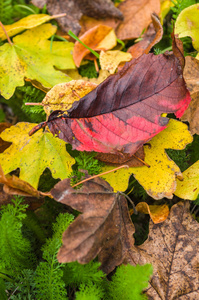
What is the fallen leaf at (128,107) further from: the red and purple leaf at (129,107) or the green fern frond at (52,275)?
the green fern frond at (52,275)

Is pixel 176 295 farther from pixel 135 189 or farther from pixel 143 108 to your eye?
pixel 143 108

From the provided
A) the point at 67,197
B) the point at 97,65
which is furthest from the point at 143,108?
the point at 97,65

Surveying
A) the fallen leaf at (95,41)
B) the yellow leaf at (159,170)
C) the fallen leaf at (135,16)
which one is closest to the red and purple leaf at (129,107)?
the yellow leaf at (159,170)

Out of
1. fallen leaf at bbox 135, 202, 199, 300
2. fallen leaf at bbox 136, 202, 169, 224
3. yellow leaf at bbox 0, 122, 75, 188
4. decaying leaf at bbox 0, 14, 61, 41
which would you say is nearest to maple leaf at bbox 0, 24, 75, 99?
decaying leaf at bbox 0, 14, 61, 41

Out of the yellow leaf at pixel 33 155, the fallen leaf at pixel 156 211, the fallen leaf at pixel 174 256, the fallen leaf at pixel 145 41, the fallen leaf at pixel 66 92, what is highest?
the fallen leaf at pixel 66 92

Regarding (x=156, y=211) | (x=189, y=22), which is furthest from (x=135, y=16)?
(x=156, y=211)

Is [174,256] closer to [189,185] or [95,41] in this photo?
[189,185]
